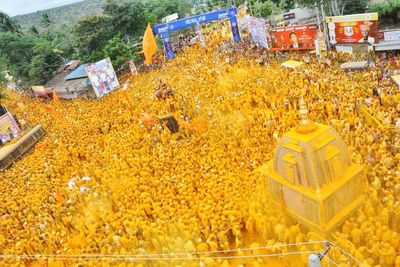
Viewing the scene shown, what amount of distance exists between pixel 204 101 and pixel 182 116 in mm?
1515

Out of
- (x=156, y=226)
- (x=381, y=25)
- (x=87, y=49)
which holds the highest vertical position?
(x=87, y=49)

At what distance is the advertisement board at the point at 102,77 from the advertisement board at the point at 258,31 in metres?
10.6

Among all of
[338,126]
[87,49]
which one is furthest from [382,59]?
[87,49]

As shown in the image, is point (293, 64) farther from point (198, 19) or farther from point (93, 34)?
point (93, 34)

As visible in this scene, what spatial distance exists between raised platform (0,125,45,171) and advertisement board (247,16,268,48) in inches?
617

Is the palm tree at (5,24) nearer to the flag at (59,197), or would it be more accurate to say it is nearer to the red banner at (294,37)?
the red banner at (294,37)

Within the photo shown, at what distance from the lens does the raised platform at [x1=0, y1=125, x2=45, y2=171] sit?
19.8 metres

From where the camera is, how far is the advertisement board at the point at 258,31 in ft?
76.7

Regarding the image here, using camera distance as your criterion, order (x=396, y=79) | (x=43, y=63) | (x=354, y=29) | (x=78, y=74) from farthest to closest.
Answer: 1. (x=43, y=63)
2. (x=78, y=74)
3. (x=354, y=29)
4. (x=396, y=79)

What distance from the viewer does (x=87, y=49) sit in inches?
1259

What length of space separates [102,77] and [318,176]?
816 inches

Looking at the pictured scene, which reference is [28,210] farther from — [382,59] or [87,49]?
[87,49]

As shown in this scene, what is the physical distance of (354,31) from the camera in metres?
19.0

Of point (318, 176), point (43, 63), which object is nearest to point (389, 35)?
point (318, 176)
